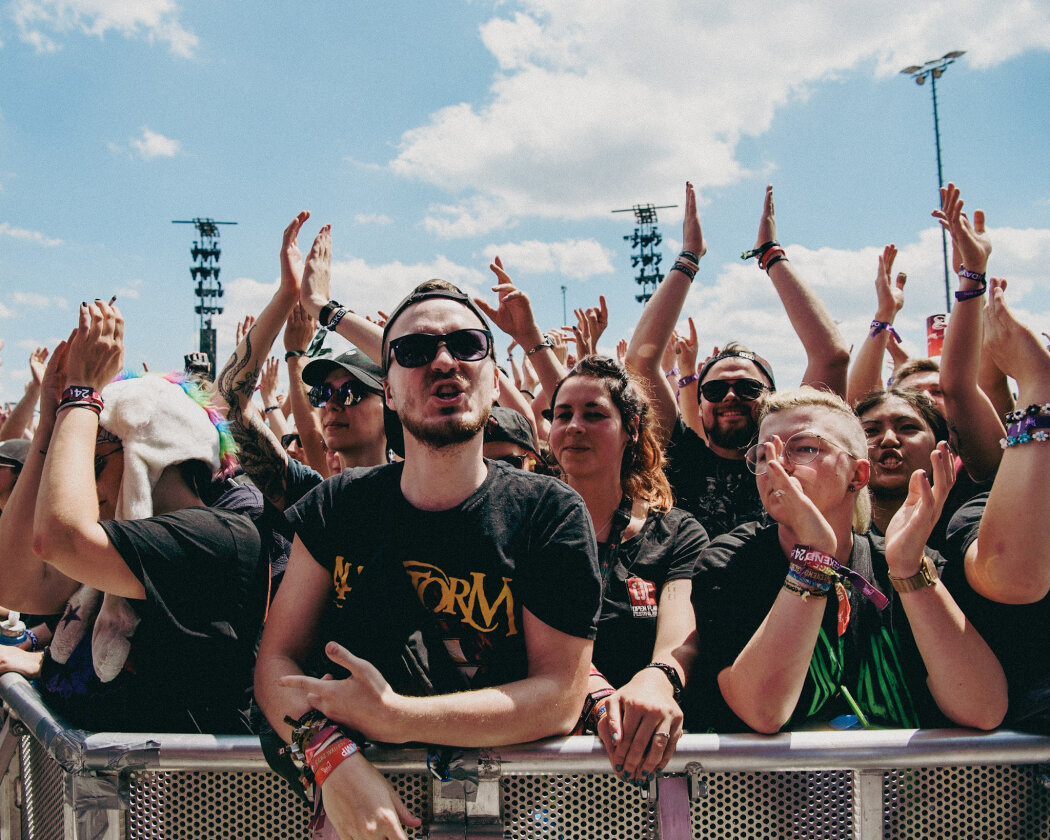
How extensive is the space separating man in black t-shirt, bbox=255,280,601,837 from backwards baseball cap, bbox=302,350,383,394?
115 centimetres

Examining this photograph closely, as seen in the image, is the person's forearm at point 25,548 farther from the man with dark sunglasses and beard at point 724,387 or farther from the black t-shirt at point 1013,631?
the black t-shirt at point 1013,631

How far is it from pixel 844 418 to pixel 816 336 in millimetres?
1334

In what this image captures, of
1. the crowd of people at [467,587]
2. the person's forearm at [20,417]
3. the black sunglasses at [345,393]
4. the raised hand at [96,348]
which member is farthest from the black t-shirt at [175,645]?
the person's forearm at [20,417]

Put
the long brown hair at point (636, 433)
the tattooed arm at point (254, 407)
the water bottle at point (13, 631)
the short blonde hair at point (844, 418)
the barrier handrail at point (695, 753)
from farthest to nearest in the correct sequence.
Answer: the water bottle at point (13, 631) < the tattooed arm at point (254, 407) < the long brown hair at point (636, 433) < the short blonde hair at point (844, 418) < the barrier handrail at point (695, 753)

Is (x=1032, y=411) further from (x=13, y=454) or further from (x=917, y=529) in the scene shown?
(x=13, y=454)

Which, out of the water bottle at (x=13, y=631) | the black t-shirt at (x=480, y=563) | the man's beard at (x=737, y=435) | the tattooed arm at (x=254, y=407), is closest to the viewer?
the black t-shirt at (x=480, y=563)

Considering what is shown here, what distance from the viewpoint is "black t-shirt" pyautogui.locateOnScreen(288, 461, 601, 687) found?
1.79 meters

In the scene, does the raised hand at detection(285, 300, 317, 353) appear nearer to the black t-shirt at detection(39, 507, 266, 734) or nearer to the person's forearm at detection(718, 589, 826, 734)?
the black t-shirt at detection(39, 507, 266, 734)

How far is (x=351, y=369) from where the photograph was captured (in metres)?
3.21

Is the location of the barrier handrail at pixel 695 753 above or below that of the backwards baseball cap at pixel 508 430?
below

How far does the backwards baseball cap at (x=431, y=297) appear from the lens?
209 cm

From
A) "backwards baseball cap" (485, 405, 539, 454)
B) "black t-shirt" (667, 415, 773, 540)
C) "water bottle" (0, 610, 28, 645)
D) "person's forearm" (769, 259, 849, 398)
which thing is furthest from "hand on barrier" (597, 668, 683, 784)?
"water bottle" (0, 610, 28, 645)

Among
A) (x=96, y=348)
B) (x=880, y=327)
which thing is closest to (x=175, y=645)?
(x=96, y=348)

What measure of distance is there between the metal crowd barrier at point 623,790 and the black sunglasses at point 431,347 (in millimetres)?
986
